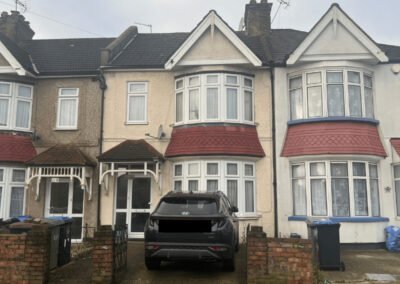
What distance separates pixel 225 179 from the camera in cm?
1344

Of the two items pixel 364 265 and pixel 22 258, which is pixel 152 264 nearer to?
pixel 22 258

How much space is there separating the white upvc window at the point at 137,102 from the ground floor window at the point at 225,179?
2510 mm

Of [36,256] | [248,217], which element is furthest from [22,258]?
[248,217]

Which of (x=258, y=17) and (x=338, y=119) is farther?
(x=258, y=17)

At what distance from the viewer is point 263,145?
14055 mm

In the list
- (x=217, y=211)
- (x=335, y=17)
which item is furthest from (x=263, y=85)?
(x=217, y=211)

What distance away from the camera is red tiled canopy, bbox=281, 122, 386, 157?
42.1 ft

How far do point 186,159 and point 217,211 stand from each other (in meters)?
6.22

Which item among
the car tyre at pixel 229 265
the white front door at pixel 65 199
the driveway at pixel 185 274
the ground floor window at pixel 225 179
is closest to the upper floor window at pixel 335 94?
the ground floor window at pixel 225 179

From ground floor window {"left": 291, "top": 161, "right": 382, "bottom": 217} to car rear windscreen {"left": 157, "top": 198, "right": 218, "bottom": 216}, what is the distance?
20.9 ft

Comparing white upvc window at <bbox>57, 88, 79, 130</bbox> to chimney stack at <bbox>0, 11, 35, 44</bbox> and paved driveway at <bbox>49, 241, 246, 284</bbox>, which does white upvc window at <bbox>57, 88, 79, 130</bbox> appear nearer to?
chimney stack at <bbox>0, 11, 35, 44</bbox>

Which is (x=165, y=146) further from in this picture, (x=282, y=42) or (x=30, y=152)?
(x=282, y=42)

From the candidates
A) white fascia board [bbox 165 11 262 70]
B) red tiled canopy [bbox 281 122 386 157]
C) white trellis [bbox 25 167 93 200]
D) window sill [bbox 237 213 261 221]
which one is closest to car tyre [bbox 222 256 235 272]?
window sill [bbox 237 213 261 221]

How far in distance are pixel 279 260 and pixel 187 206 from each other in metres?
1.99
